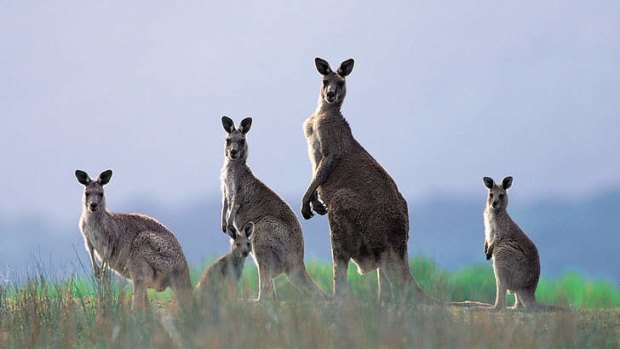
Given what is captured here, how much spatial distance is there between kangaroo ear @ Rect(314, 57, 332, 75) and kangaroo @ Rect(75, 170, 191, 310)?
2.89m

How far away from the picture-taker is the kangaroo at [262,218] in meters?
12.1

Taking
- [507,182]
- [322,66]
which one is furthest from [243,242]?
[507,182]

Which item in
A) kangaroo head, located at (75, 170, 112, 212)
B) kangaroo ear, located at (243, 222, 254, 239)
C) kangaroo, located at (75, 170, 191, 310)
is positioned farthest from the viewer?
kangaroo ear, located at (243, 222, 254, 239)

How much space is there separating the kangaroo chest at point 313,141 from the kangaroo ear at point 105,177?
2.62 metres

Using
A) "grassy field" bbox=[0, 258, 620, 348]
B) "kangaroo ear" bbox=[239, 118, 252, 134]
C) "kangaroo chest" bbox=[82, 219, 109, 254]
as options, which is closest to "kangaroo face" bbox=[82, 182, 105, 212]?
"kangaroo chest" bbox=[82, 219, 109, 254]

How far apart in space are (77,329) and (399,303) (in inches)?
130

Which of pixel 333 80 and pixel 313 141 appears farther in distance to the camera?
pixel 313 141

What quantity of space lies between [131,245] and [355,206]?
106 inches

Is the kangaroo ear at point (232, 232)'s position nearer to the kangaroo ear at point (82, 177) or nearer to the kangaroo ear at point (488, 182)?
the kangaroo ear at point (82, 177)

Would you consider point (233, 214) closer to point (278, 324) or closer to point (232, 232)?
point (232, 232)

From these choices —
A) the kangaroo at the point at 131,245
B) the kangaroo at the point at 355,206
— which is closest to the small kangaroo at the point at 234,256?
the kangaroo at the point at 131,245

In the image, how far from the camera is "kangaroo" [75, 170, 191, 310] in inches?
468

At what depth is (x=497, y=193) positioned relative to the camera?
13398 millimetres

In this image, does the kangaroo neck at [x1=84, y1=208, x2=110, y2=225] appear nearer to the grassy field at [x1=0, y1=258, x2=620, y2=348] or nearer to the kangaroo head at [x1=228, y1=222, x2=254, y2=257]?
the grassy field at [x1=0, y1=258, x2=620, y2=348]
